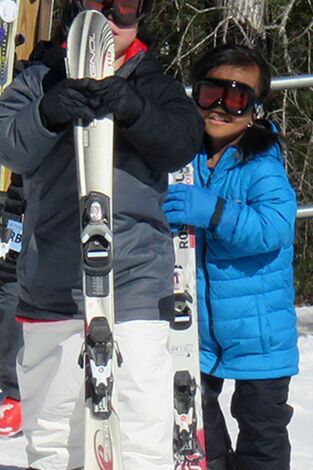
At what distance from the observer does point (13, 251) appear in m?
4.92

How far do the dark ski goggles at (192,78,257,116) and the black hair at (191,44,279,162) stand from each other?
6 centimetres

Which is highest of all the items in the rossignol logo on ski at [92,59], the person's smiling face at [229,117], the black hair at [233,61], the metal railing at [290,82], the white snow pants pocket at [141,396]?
the metal railing at [290,82]

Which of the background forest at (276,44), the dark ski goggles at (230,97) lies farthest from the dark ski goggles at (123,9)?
the background forest at (276,44)

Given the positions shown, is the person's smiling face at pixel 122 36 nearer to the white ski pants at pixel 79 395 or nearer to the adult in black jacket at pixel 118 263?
the adult in black jacket at pixel 118 263

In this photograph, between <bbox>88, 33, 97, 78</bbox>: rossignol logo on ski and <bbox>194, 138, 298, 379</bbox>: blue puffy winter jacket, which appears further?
<bbox>194, 138, 298, 379</bbox>: blue puffy winter jacket

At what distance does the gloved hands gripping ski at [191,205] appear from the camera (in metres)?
3.56

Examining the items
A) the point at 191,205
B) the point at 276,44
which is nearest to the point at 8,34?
the point at 191,205

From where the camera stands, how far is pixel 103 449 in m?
3.13

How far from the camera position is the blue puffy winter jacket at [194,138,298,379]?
365cm

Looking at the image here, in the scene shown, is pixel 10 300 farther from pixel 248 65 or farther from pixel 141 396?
pixel 141 396

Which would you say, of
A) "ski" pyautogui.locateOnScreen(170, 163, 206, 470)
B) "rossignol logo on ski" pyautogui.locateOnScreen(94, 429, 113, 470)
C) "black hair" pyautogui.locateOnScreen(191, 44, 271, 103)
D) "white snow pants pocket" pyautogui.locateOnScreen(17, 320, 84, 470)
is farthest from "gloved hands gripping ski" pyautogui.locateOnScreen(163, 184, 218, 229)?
"rossignol logo on ski" pyautogui.locateOnScreen(94, 429, 113, 470)

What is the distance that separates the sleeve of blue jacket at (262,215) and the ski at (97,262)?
55 cm

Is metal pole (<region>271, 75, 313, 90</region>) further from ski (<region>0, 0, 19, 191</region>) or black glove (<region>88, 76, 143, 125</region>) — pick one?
black glove (<region>88, 76, 143, 125</region>)

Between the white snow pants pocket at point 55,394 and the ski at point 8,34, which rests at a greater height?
the ski at point 8,34
